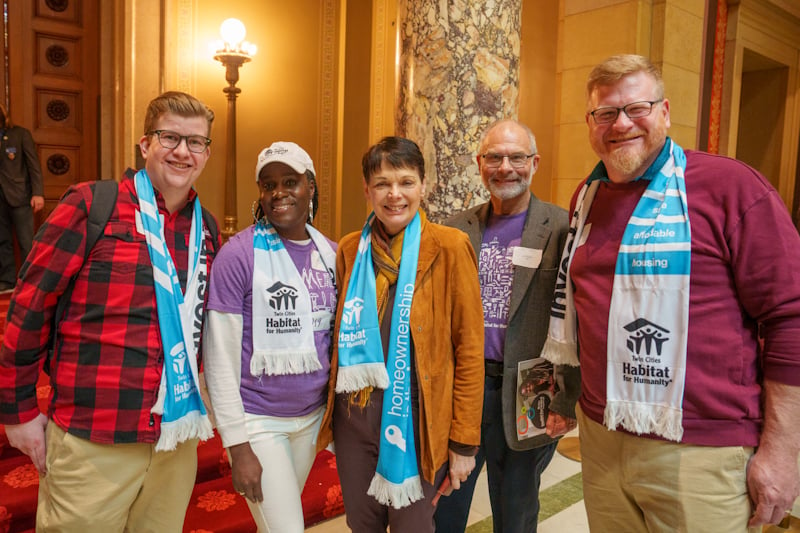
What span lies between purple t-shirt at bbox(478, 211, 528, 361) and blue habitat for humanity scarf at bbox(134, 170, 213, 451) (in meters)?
0.95

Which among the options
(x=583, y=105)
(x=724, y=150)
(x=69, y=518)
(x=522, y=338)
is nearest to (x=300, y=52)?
(x=583, y=105)

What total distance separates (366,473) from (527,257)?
90 centimetres

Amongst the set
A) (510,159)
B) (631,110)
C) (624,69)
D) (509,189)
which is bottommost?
(509,189)

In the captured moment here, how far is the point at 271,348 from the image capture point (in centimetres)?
169

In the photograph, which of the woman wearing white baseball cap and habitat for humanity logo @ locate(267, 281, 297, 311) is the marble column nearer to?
the woman wearing white baseball cap

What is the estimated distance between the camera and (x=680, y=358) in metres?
1.43

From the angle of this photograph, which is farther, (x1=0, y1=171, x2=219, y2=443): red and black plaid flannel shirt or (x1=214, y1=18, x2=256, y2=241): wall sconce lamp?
(x1=214, y1=18, x2=256, y2=241): wall sconce lamp

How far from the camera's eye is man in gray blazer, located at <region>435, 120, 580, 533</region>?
6.45 feet

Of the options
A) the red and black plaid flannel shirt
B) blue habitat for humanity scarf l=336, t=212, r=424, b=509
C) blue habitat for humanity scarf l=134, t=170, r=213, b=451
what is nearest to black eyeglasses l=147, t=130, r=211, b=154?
blue habitat for humanity scarf l=134, t=170, r=213, b=451

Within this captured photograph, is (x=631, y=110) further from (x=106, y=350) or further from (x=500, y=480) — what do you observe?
(x=106, y=350)

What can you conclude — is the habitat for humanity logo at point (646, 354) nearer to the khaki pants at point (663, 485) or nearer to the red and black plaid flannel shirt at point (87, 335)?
the khaki pants at point (663, 485)

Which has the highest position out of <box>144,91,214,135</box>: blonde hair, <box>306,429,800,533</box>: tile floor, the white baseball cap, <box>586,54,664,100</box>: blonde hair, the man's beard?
<box>586,54,664,100</box>: blonde hair

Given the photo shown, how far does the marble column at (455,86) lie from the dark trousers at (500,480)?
3.88ft

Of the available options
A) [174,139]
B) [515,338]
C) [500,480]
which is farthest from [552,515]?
[174,139]
